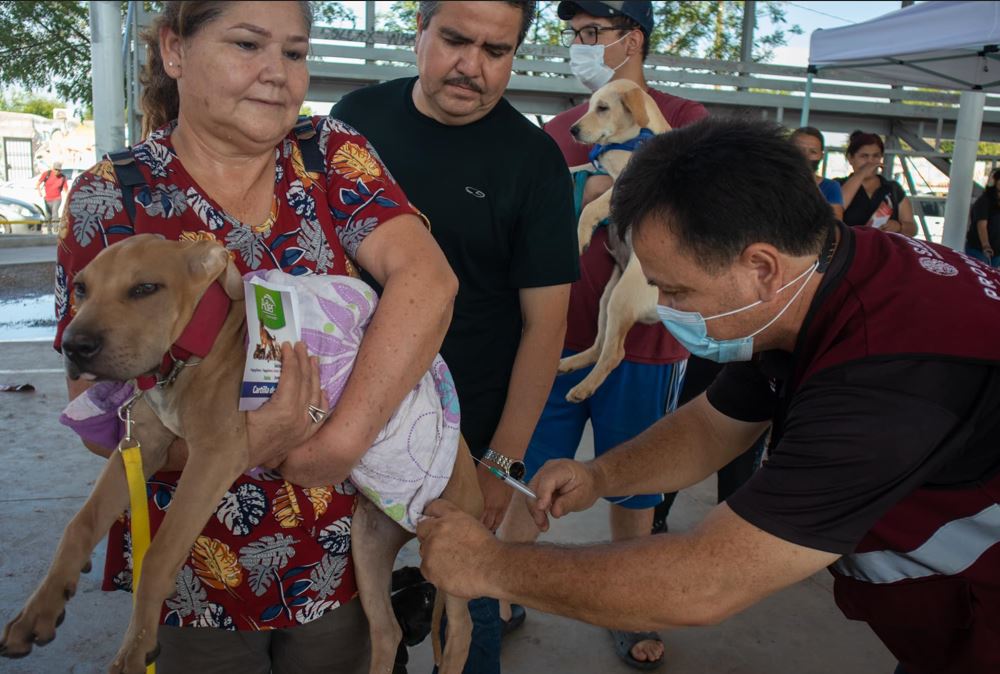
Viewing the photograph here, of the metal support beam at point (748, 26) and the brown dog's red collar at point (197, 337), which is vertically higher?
the metal support beam at point (748, 26)

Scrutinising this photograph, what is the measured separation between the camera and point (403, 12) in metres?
1.31

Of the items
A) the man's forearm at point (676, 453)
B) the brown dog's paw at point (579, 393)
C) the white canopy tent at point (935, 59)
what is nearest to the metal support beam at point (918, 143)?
the white canopy tent at point (935, 59)

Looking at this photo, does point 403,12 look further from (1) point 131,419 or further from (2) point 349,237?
(1) point 131,419

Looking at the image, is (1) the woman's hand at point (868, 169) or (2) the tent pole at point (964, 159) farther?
(2) the tent pole at point (964, 159)

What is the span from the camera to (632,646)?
314 centimetres

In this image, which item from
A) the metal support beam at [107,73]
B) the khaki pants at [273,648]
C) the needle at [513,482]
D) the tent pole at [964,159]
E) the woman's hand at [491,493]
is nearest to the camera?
the metal support beam at [107,73]

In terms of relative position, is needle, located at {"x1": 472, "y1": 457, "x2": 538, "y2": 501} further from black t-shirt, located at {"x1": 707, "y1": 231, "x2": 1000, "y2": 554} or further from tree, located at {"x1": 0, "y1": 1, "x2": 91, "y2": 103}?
tree, located at {"x1": 0, "y1": 1, "x2": 91, "y2": 103}

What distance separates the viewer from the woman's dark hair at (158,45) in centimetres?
108

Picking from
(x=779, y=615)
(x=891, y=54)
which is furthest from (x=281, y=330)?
(x=891, y=54)

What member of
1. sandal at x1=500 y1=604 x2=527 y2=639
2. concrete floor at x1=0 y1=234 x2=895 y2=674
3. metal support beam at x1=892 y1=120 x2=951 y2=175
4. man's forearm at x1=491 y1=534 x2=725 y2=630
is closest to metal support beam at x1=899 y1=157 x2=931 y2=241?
metal support beam at x1=892 y1=120 x2=951 y2=175

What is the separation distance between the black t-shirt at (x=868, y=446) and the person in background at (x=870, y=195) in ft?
16.9

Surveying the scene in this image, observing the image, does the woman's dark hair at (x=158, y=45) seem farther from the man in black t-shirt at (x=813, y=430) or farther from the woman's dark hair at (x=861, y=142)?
the woman's dark hair at (x=861, y=142)

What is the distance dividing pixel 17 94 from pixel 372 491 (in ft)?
3.07

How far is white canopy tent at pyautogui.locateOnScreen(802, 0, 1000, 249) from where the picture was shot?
15.8 feet
